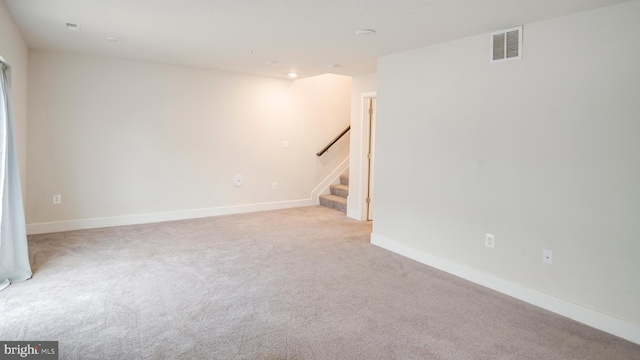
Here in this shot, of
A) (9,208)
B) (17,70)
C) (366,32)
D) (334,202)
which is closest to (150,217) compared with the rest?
(9,208)


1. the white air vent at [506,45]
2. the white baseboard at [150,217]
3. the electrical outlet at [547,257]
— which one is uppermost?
the white air vent at [506,45]

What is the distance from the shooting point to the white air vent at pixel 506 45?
3090mm

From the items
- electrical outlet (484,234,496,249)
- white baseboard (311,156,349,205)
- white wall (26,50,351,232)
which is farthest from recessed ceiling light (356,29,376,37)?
white baseboard (311,156,349,205)

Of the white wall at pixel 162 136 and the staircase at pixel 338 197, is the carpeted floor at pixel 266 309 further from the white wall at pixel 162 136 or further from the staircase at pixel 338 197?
the staircase at pixel 338 197

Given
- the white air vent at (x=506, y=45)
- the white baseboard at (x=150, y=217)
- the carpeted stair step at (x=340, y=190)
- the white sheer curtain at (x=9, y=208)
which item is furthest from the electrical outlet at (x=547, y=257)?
the white baseboard at (x=150, y=217)

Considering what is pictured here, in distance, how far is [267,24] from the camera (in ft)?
10.8

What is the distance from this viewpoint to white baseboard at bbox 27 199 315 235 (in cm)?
483

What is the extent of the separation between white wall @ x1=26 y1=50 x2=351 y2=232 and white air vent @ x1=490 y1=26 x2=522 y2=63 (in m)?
3.91

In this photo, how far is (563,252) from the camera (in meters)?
2.89

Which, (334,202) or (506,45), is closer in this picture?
(506,45)

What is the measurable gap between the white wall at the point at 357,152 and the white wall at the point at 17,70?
4182mm

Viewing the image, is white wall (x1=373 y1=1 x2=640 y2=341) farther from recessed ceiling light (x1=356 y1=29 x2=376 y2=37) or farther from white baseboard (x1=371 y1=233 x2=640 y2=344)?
recessed ceiling light (x1=356 y1=29 x2=376 y2=37)

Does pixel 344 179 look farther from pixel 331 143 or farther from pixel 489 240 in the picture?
pixel 489 240

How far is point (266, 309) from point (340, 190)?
4203 mm
